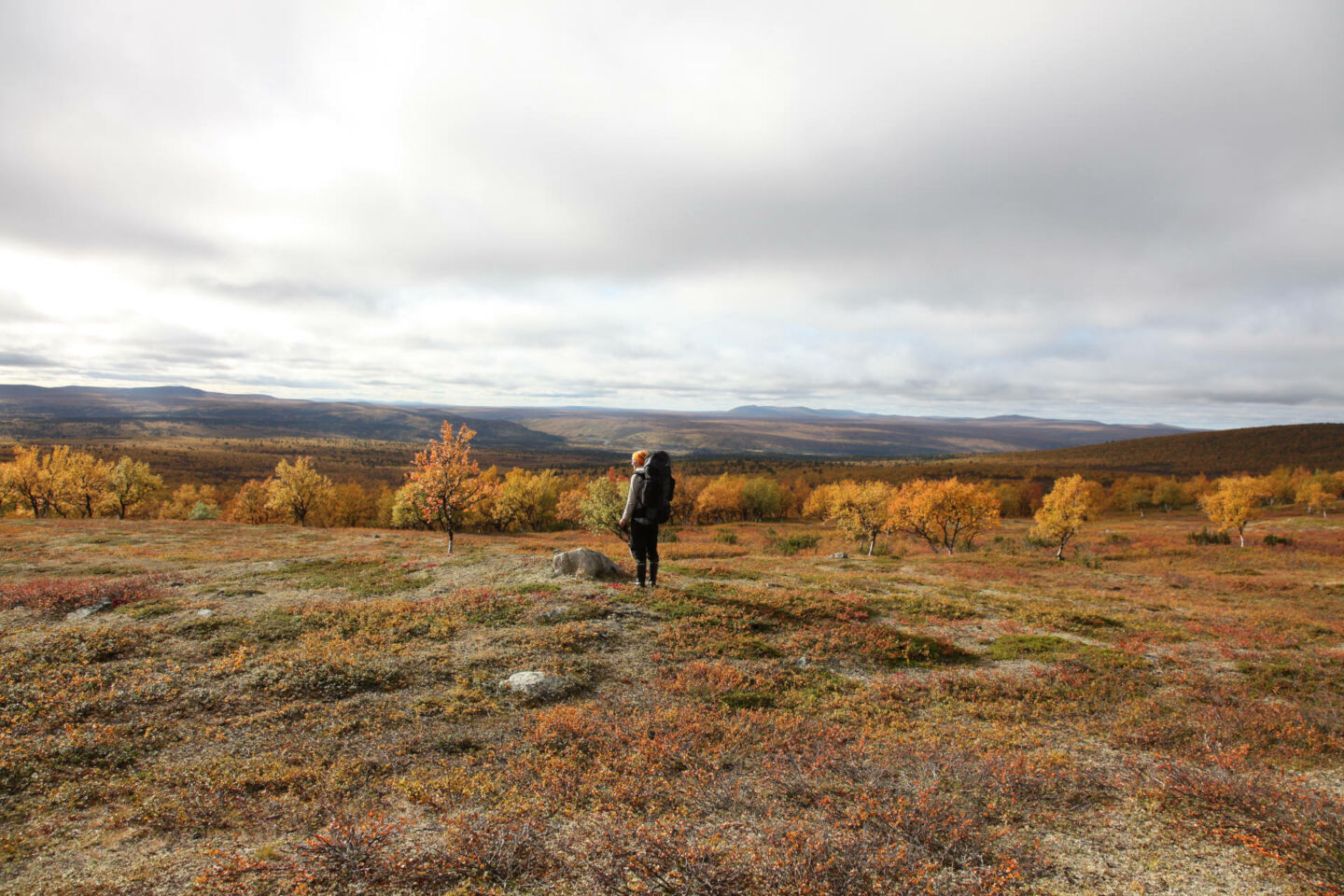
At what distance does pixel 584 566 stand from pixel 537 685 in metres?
8.08

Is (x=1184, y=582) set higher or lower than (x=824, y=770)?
lower

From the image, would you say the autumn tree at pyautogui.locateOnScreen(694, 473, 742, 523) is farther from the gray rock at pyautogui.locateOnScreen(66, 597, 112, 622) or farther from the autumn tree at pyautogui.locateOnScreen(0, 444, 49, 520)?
the autumn tree at pyautogui.locateOnScreen(0, 444, 49, 520)

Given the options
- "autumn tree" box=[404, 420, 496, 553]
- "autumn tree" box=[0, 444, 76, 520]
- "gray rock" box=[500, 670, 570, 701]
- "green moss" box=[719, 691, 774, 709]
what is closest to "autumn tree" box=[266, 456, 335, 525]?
"autumn tree" box=[0, 444, 76, 520]

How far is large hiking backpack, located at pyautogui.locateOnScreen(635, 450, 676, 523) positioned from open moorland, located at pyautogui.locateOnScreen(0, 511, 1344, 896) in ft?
8.63

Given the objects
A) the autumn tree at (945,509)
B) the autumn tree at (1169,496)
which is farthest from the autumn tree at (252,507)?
the autumn tree at (1169,496)

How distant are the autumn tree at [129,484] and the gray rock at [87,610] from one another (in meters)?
69.3

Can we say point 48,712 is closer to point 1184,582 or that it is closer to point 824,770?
point 824,770

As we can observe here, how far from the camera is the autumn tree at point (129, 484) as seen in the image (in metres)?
62.1

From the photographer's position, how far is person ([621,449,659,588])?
14.0m

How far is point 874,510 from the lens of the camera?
4812cm

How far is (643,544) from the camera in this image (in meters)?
15.1

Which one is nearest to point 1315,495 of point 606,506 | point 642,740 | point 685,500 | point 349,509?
point 685,500

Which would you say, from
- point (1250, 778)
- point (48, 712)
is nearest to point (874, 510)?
point (1250, 778)

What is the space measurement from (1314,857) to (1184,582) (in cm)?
3125
